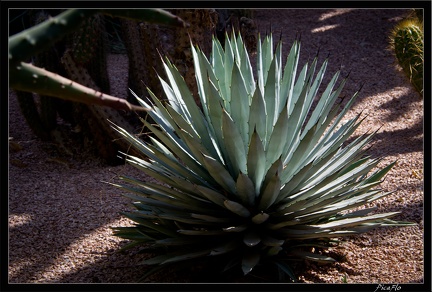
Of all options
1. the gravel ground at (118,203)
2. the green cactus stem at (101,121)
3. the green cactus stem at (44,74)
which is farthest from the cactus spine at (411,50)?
the green cactus stem at (44,74)

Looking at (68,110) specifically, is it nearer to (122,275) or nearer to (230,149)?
(122,275)

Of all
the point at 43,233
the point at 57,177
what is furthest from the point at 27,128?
the point at 43,233

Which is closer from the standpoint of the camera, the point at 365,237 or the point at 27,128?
the point at 365,237

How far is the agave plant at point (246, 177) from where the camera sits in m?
3.11

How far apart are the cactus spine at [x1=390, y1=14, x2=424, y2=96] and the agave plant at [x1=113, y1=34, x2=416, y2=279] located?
2.25 m

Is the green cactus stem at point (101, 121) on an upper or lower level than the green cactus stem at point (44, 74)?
lower

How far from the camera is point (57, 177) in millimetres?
5602

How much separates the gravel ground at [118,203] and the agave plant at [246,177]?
249 mm

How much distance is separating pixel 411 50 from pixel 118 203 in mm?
3132

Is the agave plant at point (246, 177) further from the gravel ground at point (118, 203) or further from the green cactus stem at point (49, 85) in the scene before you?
the green cactus stem at point (49, 85)

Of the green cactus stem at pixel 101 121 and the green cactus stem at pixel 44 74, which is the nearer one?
the green cactus stem at pixel 44 74

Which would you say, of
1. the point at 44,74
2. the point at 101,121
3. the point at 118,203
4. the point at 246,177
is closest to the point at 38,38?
the point at 44,74

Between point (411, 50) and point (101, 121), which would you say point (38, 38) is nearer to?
point (101, 121)
